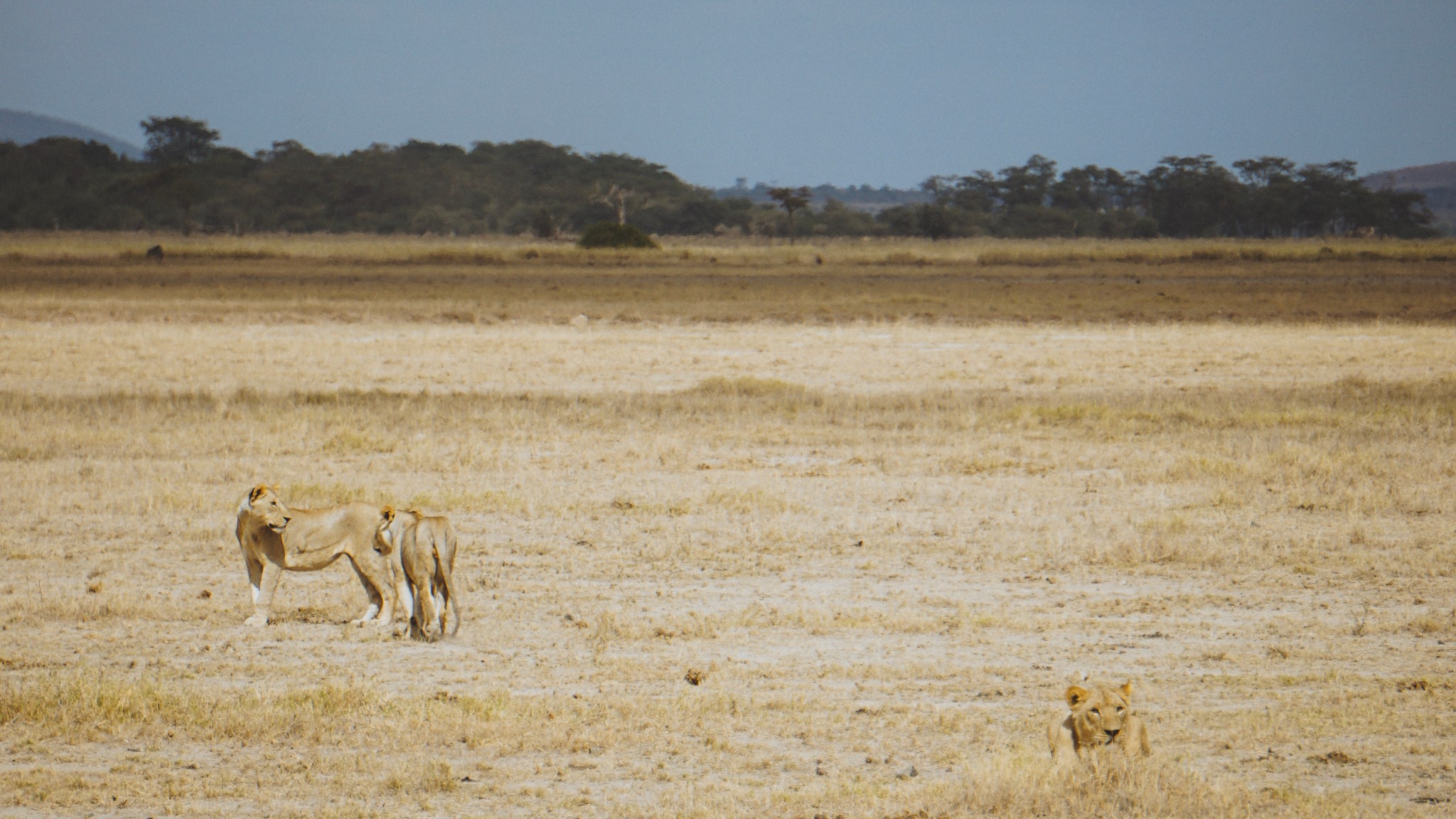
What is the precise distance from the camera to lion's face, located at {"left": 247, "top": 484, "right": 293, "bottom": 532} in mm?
7578

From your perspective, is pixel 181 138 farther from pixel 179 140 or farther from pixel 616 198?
pixel 616 198

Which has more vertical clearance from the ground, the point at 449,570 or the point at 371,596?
the point at 449,570

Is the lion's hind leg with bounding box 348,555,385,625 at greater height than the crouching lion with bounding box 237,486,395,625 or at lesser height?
lesser

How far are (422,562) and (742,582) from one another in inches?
96.5

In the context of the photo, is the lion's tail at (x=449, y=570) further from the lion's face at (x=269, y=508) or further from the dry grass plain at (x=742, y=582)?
the lion's face at (x=269, y=508)

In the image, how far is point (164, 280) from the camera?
134 feet

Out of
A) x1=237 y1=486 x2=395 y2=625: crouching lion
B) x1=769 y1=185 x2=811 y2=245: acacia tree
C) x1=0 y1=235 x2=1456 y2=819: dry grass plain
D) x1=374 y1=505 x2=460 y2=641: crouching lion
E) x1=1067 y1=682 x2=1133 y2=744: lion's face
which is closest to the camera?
x1=1067 y1=682 x2=1133 y2=744: lion's face

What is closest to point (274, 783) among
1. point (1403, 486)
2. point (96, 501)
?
point (96, 501)

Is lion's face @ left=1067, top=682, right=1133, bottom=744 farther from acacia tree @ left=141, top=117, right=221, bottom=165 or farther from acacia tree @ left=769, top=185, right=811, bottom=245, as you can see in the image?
acacia tree @ left=141, top=117, right=221, bottom=165

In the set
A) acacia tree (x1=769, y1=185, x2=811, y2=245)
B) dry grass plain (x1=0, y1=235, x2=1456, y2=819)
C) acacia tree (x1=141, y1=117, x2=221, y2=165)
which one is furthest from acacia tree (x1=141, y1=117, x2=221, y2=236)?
dry grass plain (x1=0, y1=235, x2=1456, y2=819)

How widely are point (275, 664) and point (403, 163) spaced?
118 m

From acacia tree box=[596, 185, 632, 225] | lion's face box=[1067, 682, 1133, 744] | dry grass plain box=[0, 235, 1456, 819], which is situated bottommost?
dry grass plain box=[0, 235, 1456, 819]

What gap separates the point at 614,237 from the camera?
65.4 m

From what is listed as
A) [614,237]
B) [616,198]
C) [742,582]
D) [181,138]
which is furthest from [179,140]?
[742,582]
